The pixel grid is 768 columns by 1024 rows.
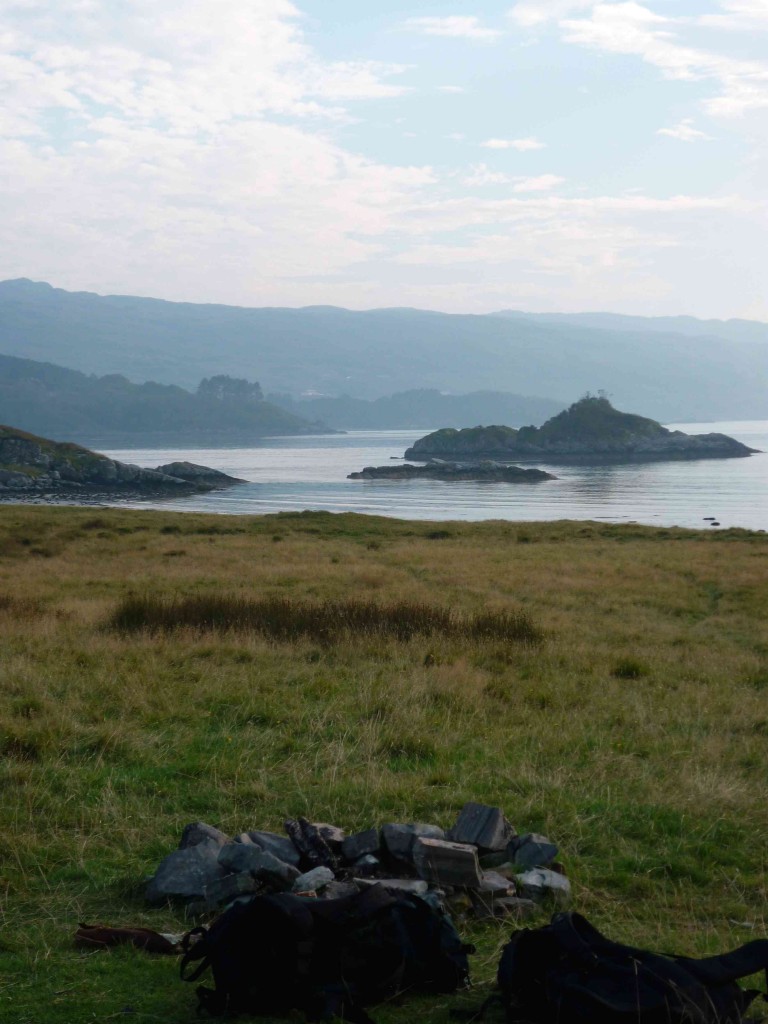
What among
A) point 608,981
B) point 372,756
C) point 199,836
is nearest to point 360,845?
point 199,836

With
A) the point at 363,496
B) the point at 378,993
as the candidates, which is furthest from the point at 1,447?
the point at 378,993

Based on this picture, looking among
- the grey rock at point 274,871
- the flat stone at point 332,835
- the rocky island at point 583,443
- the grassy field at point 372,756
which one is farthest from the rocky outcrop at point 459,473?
the grey rock at point 274,871

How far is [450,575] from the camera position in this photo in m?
25.2

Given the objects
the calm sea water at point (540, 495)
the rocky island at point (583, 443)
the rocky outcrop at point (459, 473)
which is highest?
the rocky island at point (583, 443)

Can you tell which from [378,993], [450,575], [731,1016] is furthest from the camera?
[450,575]

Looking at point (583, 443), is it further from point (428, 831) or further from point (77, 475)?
point (428, 831)

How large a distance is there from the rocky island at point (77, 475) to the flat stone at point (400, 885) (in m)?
102

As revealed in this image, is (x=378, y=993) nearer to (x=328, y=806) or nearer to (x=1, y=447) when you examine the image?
(x=328, y=806)

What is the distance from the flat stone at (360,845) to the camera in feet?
18.8

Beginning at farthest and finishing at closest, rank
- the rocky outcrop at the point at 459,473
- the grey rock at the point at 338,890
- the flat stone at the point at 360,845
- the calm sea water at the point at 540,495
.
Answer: the rocky outcrop at the point at 459,473 < the calm sea water at the point at 540,495 < the flat stone at the point at 360,845 < the grey rock at the point at 338,890

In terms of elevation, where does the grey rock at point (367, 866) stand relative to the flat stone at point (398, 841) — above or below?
below

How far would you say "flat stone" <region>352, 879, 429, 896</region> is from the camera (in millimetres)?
5055

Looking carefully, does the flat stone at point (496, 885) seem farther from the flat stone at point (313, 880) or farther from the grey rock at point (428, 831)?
the flat stone at point (313, 880)

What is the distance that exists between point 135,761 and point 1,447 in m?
118
